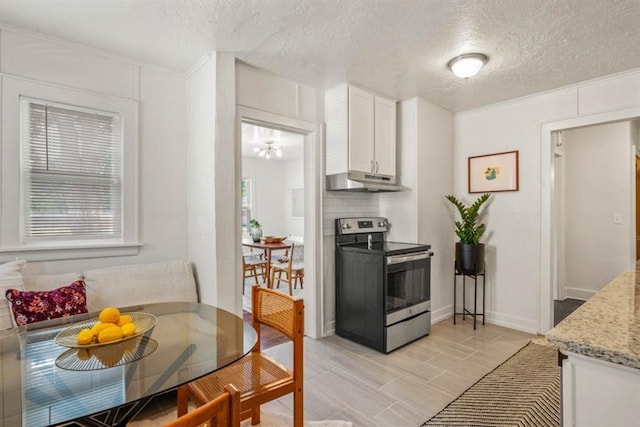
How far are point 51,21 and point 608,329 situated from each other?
128 inches

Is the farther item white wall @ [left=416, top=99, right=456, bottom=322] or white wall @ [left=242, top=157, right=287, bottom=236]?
white wall @ [left=242, top=157, right=287, bottom=236]

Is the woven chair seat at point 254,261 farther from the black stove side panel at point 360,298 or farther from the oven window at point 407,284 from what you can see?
the oven window at point 407,284

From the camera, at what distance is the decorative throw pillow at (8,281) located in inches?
74.1

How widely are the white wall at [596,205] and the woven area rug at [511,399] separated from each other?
2.60 metres

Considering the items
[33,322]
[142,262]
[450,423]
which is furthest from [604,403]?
[142,262]

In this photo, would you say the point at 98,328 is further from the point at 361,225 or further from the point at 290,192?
the point at 290,192

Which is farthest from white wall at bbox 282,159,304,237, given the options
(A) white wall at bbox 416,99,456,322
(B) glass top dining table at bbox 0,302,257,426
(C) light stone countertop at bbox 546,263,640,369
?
(C) light stone countertop at bbox 546,263,640,369

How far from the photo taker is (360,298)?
321cm

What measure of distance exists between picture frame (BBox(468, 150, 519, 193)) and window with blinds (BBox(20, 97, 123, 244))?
12.0ft

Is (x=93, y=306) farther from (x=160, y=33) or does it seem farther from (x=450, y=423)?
(x=450, y=423)

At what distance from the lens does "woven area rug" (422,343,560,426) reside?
2037 mm

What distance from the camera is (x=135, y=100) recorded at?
2742 mm

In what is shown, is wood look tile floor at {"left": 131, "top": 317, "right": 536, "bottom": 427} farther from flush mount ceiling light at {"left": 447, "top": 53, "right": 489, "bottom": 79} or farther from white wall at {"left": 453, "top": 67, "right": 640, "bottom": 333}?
flush mount ceiling light at {"left": 447, "top": 53, "right": 489, "bottom": 79}

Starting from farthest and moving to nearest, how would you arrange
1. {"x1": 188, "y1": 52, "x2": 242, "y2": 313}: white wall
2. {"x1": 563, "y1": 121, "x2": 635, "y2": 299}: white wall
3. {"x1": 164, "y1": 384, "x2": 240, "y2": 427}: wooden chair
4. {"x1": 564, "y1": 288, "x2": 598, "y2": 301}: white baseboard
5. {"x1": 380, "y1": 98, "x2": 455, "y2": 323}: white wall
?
{"x1": 564, "y1": 288, "x2": 598, "y2": 301}: white baseboard
{"x1": 563, "y1": 121, "x2": 635, "y2": 299}: white wall
{"x1": 380, "y1": 98, "x2": 455, "y2": 323}: white wall
{"x1": 188, "y1": 52, "x2": 242, "y2": 313}: white wall
{"x1": 164, "y1": 384, "x2": 240, "y2": 427}: wooden chair
